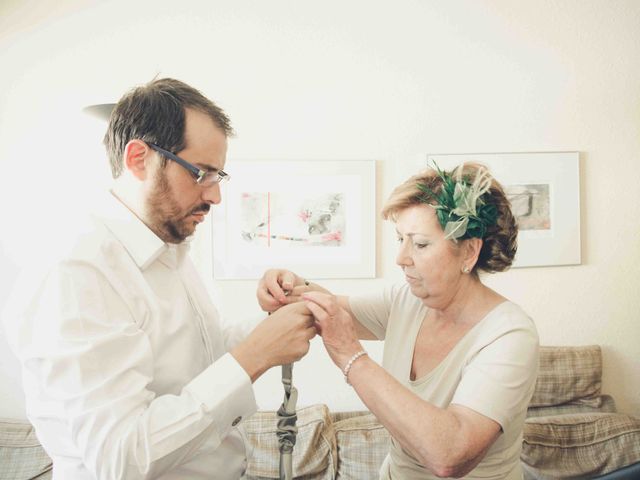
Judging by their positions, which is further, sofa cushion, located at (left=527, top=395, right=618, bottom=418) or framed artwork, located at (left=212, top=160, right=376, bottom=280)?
framed artwork, located at (left=212, top=160, right=376, bottom=280)

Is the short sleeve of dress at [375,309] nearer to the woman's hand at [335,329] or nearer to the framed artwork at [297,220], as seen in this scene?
A: the woman's hand at [335,329]

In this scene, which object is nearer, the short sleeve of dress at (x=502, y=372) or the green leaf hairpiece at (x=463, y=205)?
the short sleeve of dress at (x=502, y=372)

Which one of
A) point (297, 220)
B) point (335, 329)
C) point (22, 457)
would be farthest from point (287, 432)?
point (22, 457)

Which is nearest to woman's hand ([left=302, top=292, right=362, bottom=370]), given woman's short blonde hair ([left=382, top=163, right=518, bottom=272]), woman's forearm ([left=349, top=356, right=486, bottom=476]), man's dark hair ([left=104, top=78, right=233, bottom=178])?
woman's forearm ([left=349, top=356, right=486, bottom=476])

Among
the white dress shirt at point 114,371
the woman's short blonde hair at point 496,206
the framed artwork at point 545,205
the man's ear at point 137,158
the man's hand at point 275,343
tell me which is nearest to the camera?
the white dress shirt at point 114,371

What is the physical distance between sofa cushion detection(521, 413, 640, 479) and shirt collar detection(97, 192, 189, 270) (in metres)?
2.03

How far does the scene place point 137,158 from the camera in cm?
120

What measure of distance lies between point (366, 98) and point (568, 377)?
1993 mm

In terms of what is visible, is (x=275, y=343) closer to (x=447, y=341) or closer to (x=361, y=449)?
(x=447, y=341)

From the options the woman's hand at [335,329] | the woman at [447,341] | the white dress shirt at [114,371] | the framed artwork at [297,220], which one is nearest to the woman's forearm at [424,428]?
the woman at [447,341]

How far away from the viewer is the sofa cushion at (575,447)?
7.57ft

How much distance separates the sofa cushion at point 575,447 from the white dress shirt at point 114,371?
6.05ft

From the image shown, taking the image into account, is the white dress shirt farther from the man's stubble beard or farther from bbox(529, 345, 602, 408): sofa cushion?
bbox(529, 345, 602, 408): sofa cushion

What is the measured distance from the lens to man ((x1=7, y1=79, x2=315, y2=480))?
919 millimetres
